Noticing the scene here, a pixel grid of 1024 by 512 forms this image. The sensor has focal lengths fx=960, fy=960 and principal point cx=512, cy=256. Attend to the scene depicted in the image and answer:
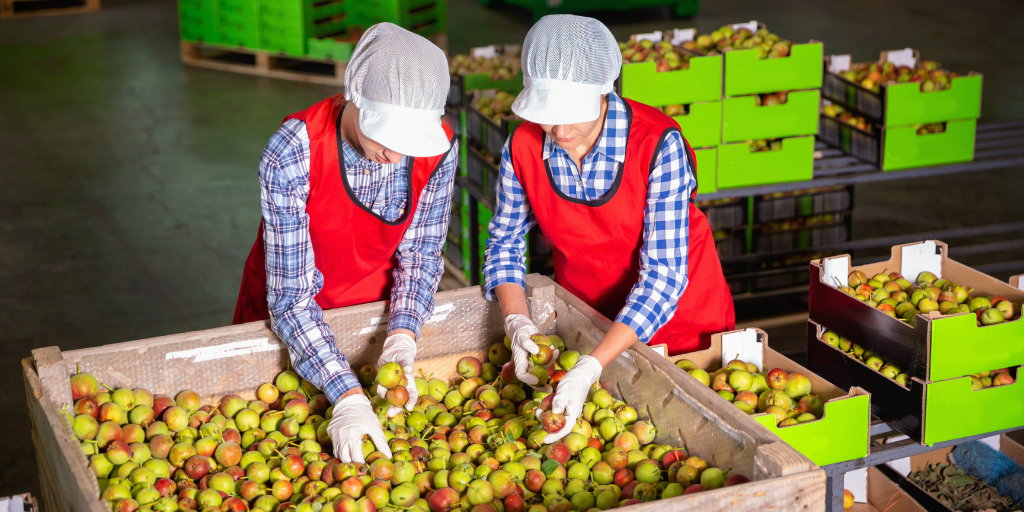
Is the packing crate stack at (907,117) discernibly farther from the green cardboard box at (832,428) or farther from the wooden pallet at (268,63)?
the wooden pallet at (268,63)

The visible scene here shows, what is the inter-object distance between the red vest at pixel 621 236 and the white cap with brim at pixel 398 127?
419mm

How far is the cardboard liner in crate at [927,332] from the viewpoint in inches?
88.8

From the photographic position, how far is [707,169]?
152 inches

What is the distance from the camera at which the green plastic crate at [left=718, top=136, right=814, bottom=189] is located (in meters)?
3.88

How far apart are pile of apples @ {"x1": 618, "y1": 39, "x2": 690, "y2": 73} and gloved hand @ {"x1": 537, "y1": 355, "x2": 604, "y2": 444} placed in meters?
2.00

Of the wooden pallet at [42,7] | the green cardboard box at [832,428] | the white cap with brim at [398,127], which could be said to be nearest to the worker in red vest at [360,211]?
the white cap with brim at [398,127]

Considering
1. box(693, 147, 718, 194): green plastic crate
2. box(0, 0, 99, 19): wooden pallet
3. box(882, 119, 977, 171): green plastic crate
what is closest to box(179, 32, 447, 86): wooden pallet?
box(0, 0, 99, 19): wooden pallet

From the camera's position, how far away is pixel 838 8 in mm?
11852

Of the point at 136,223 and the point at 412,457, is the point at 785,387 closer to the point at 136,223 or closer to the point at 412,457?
the point at 412,457

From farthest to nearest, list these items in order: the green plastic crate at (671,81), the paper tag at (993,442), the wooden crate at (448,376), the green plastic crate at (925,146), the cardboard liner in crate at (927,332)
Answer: the green plastic crate at (925,146)
the green plastic crate at (671,81)
the paper tag at (993,442)
the cardboard liner in crate at (927,332)
the wooden crate at (448,376)

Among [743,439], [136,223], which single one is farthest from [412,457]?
[136,223]

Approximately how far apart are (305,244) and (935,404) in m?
1.52

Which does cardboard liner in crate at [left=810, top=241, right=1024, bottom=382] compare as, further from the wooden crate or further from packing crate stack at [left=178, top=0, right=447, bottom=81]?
packing crate stack at [left=178, top=0, right=447, bottom=81]

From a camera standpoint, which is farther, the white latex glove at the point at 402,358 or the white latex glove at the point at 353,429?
the white latex glove at the point at 402,358
